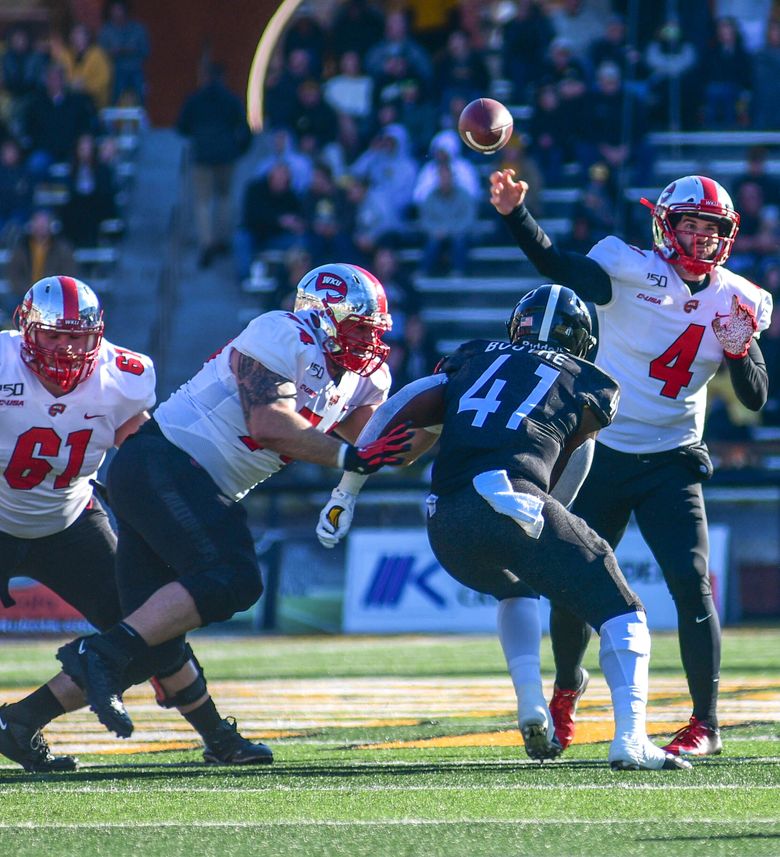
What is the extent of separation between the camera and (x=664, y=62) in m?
14.6

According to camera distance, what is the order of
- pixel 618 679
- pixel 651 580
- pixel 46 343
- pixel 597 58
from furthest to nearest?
pixel 597 58 < pixel 651 580 < pixel 46 343 < pixel 618 679

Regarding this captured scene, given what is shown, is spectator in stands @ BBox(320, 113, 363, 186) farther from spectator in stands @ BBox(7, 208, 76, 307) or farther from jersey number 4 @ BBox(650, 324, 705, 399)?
jersey number 4 @ BBox(650, 324, 705, 399)

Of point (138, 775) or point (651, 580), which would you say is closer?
point (138, 775)

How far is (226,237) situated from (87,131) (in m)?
1.67

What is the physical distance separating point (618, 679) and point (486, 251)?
10.3 metres

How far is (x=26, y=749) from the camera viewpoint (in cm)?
514

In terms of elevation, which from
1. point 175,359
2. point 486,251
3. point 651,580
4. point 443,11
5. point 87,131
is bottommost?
point 651,580

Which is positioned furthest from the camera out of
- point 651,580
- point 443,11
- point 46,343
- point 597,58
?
point 443,11

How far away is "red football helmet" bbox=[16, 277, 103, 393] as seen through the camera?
17.5ft

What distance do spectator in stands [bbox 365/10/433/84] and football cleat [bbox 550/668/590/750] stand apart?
1019 centimetres

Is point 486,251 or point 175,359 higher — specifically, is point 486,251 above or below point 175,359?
above

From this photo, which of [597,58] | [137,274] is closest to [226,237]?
[137,274]

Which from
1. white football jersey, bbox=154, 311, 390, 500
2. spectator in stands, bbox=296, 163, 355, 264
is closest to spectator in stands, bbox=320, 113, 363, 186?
spectator in stands, bbox=296, 163, 355, 264

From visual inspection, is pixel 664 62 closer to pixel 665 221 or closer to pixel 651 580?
pixel 651 580
